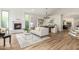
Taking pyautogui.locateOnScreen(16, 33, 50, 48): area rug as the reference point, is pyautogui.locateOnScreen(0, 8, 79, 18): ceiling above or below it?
above

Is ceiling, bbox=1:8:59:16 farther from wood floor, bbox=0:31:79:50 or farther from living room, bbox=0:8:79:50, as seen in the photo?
wood floor, bbox=0:31:79:50

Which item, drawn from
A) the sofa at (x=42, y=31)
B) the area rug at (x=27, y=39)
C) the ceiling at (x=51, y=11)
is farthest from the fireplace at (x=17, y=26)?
the sofa at (x=42, y=31)

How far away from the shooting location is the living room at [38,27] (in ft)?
9.12

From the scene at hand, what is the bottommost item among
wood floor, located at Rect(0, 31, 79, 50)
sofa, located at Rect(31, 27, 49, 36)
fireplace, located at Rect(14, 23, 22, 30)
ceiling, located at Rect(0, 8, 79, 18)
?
wood floor, located at Rect(0, 31, 79, 50)

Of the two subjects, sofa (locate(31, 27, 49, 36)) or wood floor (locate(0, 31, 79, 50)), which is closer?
wood floor (locate(0, 31, 79, 50))

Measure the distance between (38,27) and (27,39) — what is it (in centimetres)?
41

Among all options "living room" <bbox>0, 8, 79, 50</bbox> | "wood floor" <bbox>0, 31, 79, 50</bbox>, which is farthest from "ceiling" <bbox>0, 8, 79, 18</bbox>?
"wood floor" <bbox>0, 31, 79, 50</bbox>

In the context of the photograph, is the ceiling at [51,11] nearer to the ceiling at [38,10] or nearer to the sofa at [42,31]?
the ceiling at [38,10]

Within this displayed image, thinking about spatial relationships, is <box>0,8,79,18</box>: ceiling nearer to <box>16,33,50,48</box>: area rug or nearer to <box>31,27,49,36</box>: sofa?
<box>31,27,49,36</box>: sofa

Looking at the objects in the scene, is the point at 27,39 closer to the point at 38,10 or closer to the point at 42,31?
the point at 42,31

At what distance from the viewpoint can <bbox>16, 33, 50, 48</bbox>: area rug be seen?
2.80 meters
